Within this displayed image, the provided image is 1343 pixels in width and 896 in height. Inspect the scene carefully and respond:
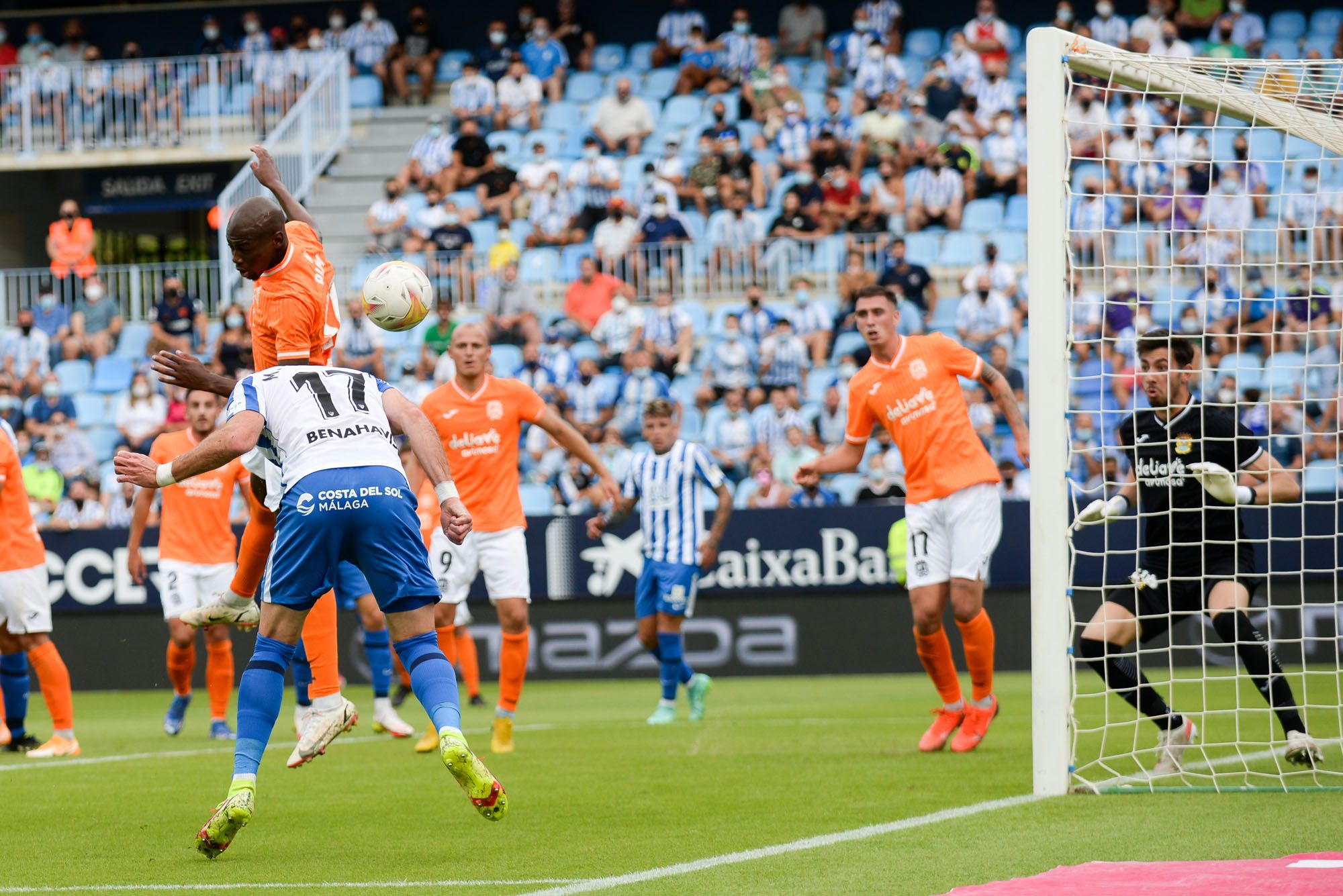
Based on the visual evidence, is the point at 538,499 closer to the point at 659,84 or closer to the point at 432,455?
the point at 659,84

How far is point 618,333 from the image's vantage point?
21172mm

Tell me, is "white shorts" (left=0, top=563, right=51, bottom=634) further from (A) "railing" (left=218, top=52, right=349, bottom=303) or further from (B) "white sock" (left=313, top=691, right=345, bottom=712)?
(A) "railing" (left=218, top=52, right=349, bottom=303)

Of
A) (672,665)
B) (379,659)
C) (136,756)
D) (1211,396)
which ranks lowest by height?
(136,756)

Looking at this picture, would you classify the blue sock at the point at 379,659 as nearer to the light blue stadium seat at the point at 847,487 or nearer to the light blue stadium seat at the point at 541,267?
the light blue stadium seat at the point at 847,487

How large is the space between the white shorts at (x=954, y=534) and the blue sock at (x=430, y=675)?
12.5 ft

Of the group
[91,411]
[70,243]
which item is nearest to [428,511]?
[91,411]

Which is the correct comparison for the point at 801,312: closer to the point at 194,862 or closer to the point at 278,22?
the point at 278,22

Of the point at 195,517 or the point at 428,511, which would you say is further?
the point at 428,511

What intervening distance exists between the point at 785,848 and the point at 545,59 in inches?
840

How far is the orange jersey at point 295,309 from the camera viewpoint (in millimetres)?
7508

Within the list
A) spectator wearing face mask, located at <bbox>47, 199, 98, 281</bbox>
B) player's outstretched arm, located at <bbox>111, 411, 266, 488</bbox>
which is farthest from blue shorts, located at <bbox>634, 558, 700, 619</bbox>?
spectator wearing face mask, located at <bbox>47, 199, 98, 281</bbox>

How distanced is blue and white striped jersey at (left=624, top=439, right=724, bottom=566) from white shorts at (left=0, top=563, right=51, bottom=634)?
4.24 metres

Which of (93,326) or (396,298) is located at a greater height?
(93,326)

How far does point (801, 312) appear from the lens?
20.9 m
